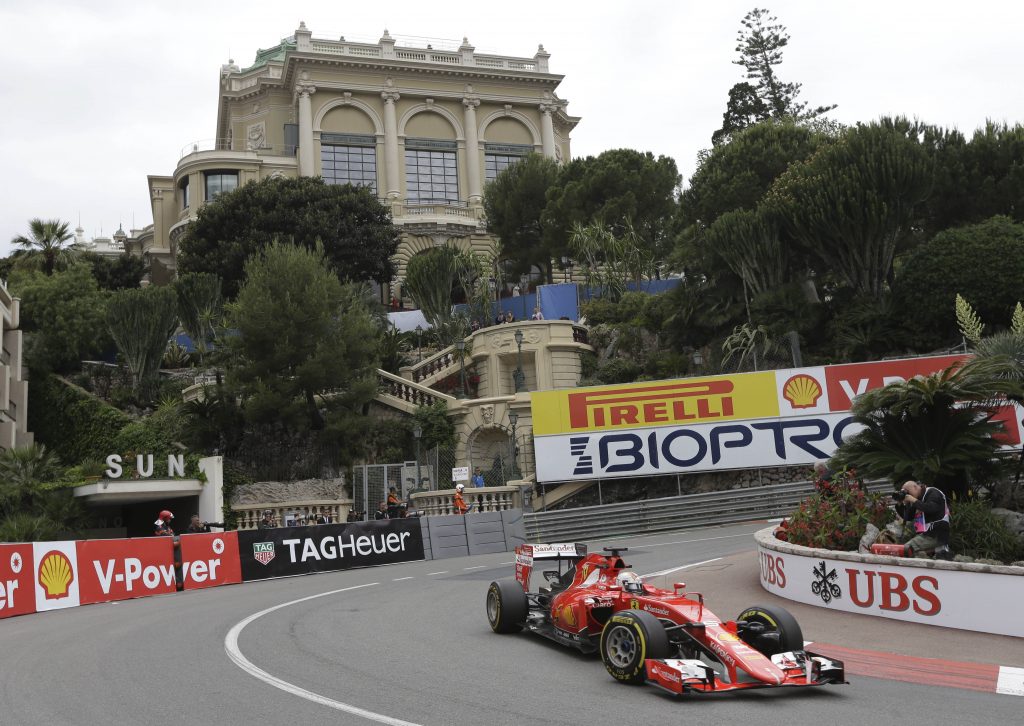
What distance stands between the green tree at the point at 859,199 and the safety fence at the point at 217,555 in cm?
1698

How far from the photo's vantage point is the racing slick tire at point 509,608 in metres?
12.4

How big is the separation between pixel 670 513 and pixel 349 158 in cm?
4793

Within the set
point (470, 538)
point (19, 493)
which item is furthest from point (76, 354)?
point (470, 538)

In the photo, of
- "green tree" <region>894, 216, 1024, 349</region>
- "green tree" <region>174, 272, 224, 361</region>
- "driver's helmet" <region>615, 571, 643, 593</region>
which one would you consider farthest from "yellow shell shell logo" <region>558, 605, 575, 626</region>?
"green tree" <region>174, 272, 224, 361</region>

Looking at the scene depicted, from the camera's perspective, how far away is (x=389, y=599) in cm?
1719

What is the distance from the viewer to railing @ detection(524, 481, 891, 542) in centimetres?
2880

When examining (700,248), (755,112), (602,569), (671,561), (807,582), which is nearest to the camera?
(602,569)

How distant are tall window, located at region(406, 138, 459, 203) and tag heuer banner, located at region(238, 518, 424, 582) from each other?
48.5 m

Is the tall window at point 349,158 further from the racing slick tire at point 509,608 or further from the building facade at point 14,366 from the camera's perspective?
the racing slick tire at point 509,608

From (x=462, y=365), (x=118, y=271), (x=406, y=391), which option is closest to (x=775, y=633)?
(x=406, y=391)

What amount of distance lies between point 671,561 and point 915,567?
8.79 meters

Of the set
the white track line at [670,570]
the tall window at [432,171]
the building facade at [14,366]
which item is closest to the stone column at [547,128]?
the tall window at [432,171]

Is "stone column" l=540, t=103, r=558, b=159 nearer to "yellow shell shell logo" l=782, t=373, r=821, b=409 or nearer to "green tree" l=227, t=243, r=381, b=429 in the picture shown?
"green tree" l=227, t=243, r=381, b=429

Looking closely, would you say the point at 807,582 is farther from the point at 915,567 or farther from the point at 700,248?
the point at 700,248
